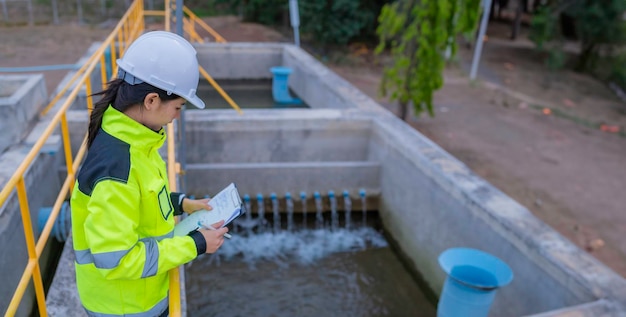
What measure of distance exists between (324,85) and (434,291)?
15.5 feet

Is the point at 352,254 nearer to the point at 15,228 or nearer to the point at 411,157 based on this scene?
the point at 411,157

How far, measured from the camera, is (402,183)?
5.89 m

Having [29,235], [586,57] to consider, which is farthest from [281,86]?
[586,57]

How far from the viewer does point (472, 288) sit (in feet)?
11.9

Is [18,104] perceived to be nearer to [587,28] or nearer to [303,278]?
[303,278]

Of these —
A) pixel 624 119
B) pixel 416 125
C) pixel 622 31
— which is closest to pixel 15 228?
pixel 416 125

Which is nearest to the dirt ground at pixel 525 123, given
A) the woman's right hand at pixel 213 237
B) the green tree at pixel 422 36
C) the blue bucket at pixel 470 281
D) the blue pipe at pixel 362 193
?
the green tree at pixel 422 36

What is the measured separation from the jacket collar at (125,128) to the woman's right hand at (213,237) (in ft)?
1.24

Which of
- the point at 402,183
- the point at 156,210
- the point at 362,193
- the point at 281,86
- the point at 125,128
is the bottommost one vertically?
the point at 362,193

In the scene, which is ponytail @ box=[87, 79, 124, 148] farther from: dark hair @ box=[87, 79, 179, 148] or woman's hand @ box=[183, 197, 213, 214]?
woman's hand @ box=[183, 197, 213, 214]

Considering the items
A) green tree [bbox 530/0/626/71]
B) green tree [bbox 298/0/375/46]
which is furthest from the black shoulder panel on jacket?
green tree [bbox 530/0/626/71]

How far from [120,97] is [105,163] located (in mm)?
246

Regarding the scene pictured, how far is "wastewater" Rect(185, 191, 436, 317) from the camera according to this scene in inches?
195

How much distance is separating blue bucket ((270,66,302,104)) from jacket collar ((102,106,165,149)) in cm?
835
